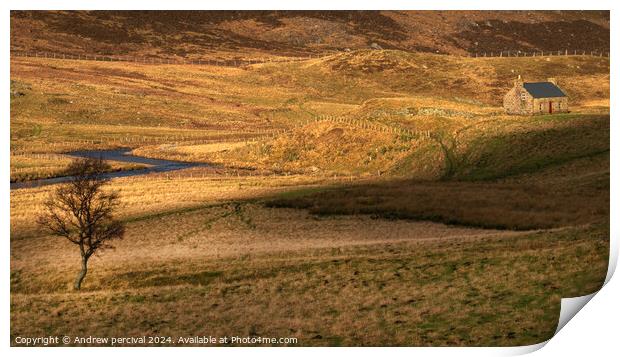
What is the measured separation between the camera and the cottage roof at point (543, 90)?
51.1m

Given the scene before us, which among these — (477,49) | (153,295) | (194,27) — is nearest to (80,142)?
(194,27)

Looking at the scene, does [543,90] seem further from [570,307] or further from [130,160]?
[130,160]

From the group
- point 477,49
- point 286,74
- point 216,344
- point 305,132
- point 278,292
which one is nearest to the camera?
point 216,344

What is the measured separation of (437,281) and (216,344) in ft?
29.7

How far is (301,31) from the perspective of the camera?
190ft

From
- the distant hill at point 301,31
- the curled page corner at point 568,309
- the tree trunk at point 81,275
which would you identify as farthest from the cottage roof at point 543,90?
the tree trunk at point 81,275

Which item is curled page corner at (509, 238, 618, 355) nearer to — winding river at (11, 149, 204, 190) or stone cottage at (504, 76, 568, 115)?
stone cottage at (504, 76, 568, 115)

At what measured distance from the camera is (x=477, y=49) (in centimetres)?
6512

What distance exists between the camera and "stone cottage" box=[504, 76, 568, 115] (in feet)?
167

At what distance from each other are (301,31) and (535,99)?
15776 millimetres

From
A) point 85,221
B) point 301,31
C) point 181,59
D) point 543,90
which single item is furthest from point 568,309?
point 181,59

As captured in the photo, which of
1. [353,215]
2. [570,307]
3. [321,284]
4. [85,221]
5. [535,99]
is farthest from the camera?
[535,99]

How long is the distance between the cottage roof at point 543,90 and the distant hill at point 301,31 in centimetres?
398

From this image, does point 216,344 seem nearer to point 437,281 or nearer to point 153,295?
point 153,295
